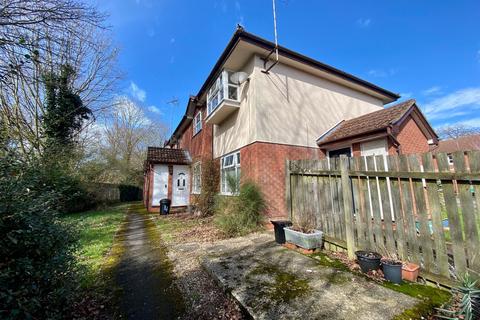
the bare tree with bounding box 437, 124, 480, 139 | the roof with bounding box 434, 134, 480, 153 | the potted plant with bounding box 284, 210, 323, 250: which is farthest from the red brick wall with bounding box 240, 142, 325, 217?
→ the bare tree with bounding box 437, 124, 480, 139

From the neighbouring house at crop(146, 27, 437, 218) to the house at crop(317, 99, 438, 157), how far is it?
6 cm

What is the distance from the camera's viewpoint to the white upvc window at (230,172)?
8.15 m

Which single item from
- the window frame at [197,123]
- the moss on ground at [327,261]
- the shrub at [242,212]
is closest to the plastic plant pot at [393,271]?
the moss on ground at [327,261]

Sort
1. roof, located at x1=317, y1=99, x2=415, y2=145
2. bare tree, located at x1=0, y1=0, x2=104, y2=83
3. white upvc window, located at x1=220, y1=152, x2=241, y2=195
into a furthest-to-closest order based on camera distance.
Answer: white upvc window, located at x1=220, y1=152, x2=241, y2=195 → roof, located at x1=317, y1=99, x2=415, y2=145 → bare tree, located at x1=0, y1=0, x2=104, y2=83

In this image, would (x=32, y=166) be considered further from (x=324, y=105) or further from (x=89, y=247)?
(x=324, y=105)

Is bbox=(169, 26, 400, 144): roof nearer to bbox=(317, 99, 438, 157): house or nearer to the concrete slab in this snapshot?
bbox=(317, 99, 438, 157): house

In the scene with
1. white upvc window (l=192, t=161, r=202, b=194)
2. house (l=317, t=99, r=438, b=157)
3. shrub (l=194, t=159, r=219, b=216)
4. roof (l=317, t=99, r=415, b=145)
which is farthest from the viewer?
white upvc window (l=192, t=161, r=202, b=194)

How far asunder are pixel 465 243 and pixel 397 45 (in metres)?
11.8

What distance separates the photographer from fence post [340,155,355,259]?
435 cm

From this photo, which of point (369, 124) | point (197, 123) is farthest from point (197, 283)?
point (197, 123)

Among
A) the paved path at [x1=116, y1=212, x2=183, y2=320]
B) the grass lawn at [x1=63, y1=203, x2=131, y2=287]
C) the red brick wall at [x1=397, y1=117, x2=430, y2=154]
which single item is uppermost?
the red brick wall at [x1=397, y1=117, x2=430, y2=154]

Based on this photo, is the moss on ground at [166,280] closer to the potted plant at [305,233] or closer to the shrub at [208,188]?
the potted plant at [305,233]

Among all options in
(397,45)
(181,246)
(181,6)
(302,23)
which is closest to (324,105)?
(302,23)

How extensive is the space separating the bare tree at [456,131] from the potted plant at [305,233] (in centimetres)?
4870
